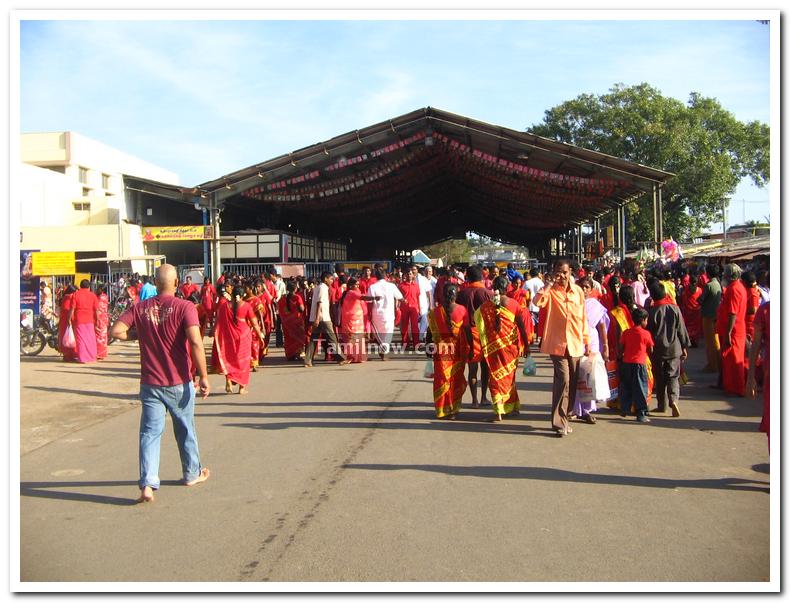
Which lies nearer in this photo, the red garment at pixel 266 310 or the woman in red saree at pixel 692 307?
the red garment at pixel 266 310

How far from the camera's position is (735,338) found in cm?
917

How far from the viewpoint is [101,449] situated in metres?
7.14

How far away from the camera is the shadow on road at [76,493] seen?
5.40 metres

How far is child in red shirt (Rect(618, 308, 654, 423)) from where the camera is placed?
785 centimetres

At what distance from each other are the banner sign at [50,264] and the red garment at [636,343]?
42.0 feet

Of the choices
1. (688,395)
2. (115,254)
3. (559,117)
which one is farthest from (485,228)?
(688,395)

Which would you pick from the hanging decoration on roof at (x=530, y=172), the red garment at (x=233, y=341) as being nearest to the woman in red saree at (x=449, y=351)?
the red garment at (x=233, y=341)

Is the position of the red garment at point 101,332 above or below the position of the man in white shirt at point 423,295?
below

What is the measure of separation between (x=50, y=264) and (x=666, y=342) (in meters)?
13.6

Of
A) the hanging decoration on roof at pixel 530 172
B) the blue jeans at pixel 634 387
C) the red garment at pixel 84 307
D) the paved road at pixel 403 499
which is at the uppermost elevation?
the hanging decoration on roof at pixel 530 172

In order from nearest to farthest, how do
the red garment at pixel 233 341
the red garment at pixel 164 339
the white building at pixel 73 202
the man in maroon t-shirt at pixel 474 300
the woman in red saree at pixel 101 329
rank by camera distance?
the red garment at pixel 164 339 → the man in maroon t-shirt at pixel 474 300 → the red garment at pixel 233 341 → the woman in red saree at pixel 101 329 → the white building at pixel 73 202

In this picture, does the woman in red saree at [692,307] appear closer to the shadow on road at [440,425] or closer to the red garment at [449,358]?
the shadow on road at [440,425]

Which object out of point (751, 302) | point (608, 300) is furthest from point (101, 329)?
point (751, 302)
